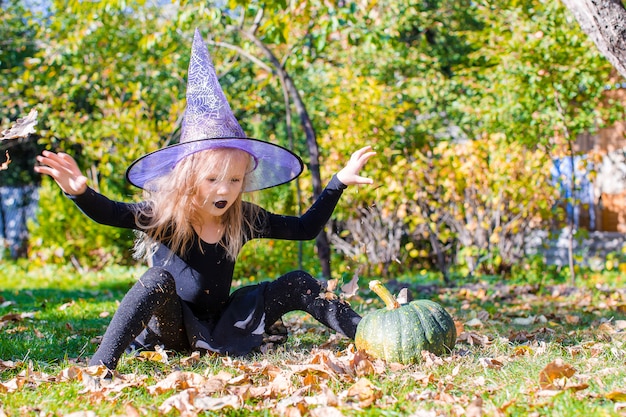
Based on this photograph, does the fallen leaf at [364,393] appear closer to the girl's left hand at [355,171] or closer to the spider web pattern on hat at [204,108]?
the girl's left hand at [355,171]

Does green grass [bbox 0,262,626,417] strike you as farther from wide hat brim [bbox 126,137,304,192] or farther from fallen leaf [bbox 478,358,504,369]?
wide hat brim [bbox 126,137,304,192]

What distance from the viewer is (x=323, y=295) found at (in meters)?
3.13

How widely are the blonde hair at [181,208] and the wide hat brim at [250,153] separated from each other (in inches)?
1.5

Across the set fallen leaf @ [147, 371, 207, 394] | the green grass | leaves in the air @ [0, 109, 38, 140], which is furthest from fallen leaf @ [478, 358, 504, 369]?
leaves in the air @ [0, 109, 38, 140]

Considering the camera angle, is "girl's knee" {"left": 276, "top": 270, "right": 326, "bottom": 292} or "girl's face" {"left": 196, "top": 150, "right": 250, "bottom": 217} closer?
"girl's face" {"left": 196, "top": 150, "right": 250, "bottom": 217}

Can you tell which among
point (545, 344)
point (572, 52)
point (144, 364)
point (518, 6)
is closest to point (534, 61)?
point (572, 52)

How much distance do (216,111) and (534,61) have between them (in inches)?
175

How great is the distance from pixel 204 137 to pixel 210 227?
0.47 metres

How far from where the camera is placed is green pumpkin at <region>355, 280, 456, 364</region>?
106 inches

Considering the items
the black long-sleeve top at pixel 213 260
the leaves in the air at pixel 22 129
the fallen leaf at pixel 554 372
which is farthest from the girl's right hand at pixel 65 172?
the fallen leaf at pixel 554 372

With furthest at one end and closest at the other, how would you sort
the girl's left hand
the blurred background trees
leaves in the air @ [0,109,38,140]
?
the blurred background trees, the girl's left hand, leaves in the air @ [0,109,38,140]

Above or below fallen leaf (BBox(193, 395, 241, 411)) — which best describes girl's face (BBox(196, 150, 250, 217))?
above

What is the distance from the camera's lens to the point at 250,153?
3.13 meters

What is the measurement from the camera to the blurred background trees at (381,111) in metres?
6.46
